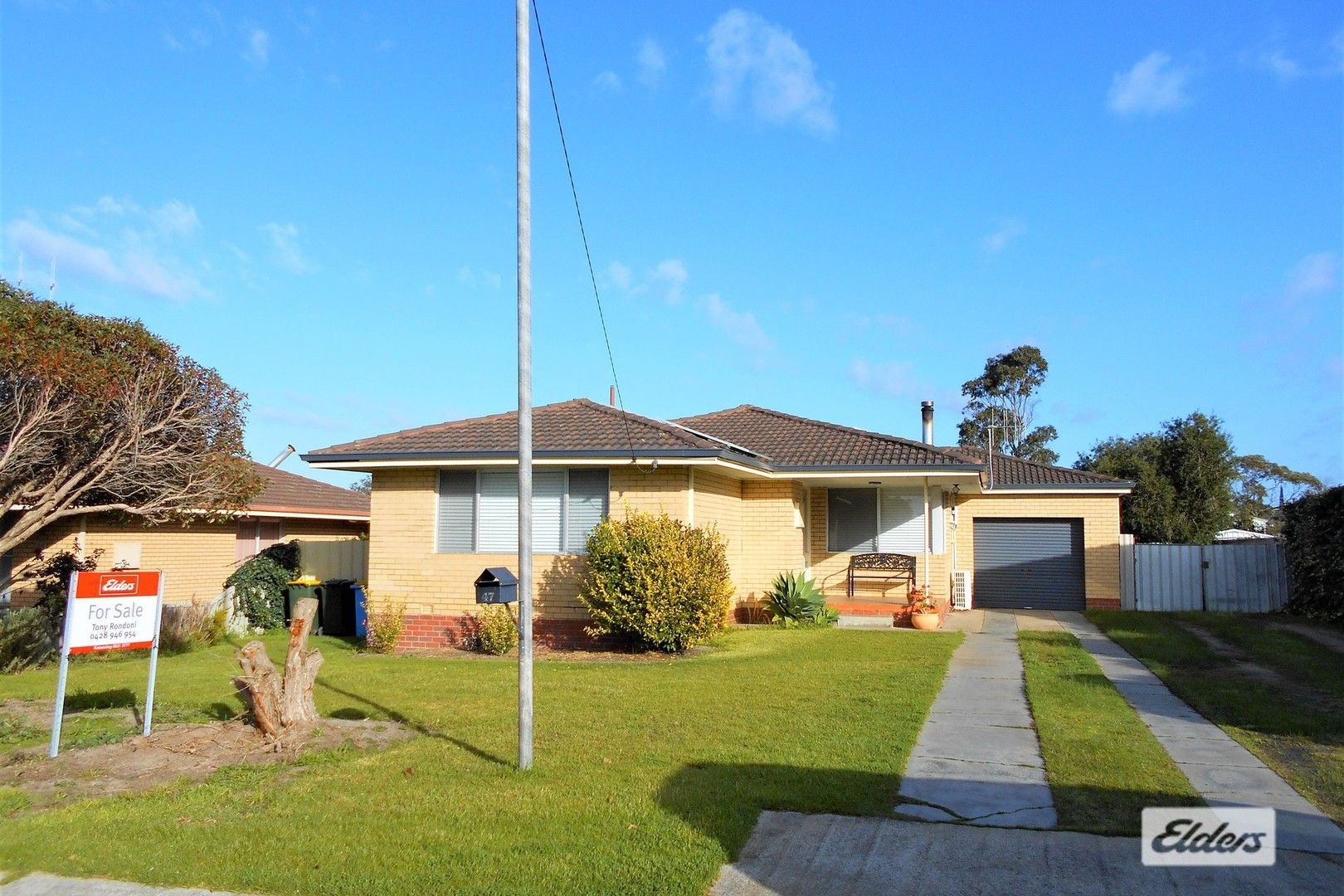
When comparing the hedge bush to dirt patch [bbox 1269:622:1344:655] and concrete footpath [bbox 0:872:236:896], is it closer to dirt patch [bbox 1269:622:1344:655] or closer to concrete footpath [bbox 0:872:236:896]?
dirt patch [bbox 1269:622:1344:655]

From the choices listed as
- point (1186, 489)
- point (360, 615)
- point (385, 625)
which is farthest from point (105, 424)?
point (1186, 489)

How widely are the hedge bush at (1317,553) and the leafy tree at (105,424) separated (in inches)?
711

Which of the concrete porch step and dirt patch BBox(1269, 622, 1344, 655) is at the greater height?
dirt patch BBox(1269, 622, 1344, 655)

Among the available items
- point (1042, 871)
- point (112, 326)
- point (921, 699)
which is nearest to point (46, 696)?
point (112, 326)

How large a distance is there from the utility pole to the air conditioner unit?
1611 cm

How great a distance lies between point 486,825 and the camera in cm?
593

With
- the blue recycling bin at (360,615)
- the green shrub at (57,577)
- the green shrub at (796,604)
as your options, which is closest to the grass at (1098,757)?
the green shrub at (796,604)

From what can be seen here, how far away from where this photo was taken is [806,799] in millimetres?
6375

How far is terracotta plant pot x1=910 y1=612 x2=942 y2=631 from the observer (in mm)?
17078

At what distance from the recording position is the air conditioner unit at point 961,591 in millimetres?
21781

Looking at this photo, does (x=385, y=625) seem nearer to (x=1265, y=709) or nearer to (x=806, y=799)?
(x=806, y=799)

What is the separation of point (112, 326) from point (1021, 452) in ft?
145

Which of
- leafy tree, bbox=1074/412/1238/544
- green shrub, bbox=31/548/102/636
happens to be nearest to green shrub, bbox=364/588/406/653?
green shrub, bbox=31/548/102/636

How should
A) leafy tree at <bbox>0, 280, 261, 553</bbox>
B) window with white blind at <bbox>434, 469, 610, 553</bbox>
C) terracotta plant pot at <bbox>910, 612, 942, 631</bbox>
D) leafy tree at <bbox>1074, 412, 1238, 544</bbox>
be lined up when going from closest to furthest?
leafy tree at <bbox>0, 280, 261, 553</bbox>, window with white blind at <bbox>434, 469, 610, 553</bbox>, terracotta plant pot at <bbox>910, 612, 942, 631</bbox>, leafy tree at <bbox>1074, 412, 1238, 544</bbox>
